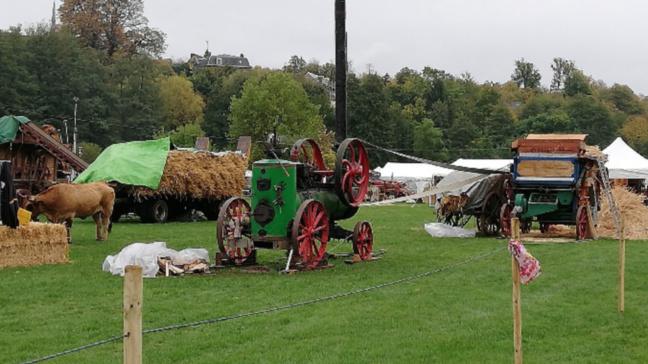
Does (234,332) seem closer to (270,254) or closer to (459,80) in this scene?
(270,254)

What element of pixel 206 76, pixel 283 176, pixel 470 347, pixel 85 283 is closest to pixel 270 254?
pixel 283 176

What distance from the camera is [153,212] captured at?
88.5 ft

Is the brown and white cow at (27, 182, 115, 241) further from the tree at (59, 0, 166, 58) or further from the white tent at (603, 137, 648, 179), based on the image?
the tree at (59, 0, 166, 58)

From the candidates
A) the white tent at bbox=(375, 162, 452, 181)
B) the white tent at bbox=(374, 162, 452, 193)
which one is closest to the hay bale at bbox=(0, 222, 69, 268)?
the white tent at bbox=(374, 162, 452, 193)

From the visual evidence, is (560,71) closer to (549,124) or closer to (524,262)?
(549,124)

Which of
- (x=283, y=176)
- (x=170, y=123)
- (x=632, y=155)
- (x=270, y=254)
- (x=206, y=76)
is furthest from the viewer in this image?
(x=206, y=76)

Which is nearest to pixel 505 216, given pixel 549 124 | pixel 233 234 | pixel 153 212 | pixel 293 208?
pixel 293 208

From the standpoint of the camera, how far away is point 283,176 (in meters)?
13.2

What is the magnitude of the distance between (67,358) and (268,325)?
212cm

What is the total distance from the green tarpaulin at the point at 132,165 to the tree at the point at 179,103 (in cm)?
6799

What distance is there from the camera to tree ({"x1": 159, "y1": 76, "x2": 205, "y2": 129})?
9581 centimetres

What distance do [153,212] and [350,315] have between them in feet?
62.9

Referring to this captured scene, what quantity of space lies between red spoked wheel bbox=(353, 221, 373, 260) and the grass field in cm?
45

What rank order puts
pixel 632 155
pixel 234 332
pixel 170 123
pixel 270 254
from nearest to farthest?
pixel 234 332 < pixel 270 254 < pixel 632 155 < pixel 170 123
